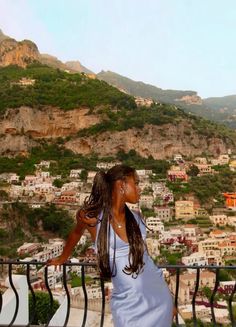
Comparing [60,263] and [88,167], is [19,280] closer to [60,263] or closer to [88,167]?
[60,263]

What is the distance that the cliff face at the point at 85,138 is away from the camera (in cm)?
5472

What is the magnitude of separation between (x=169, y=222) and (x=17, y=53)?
48.4 metres

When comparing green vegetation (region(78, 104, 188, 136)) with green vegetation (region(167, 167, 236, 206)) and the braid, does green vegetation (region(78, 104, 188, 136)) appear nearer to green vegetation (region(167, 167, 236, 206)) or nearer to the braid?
green vegetation (region(167, 167, 236, 206))

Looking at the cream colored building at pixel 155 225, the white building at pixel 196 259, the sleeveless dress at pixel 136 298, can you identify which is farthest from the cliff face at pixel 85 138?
the sleeveless dress at pixel 136 298

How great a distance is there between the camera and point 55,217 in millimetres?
35344

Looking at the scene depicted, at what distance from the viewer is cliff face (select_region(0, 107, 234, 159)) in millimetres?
54719

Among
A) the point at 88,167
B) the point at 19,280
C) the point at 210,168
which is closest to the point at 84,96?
the point at 88,167

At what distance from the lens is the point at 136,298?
1.85 metres

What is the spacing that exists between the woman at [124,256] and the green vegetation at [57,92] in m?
55.7

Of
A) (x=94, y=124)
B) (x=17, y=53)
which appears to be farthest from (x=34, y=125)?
(x=17, y=53)

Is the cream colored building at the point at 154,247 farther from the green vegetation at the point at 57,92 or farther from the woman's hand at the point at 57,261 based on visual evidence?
the green vegetation at the point at 57,92

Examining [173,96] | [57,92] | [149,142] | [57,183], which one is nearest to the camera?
[57,183]

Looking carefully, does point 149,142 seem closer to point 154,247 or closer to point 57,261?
point 154,247

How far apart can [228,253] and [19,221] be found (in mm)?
15978
